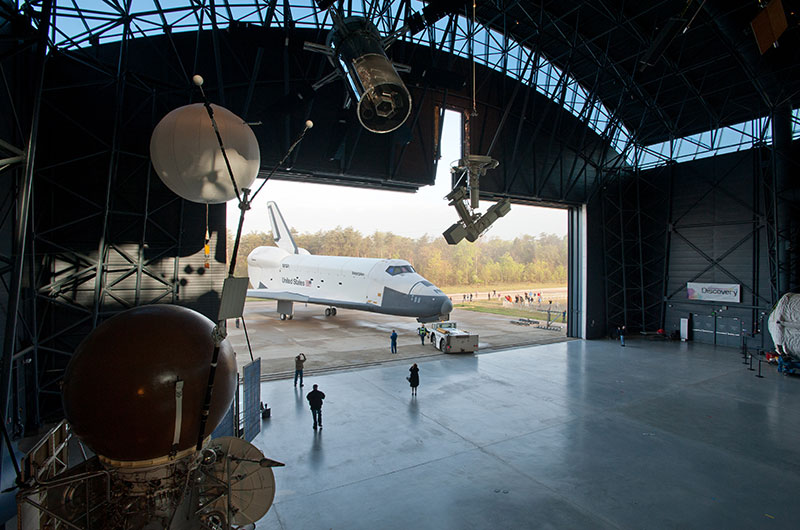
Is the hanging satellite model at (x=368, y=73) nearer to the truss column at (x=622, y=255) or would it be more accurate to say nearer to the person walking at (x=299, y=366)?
the person walking at (x=299, y=366)

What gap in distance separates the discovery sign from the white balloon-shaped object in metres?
23.4

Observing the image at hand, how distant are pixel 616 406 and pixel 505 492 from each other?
6088mm

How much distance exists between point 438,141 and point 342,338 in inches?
437

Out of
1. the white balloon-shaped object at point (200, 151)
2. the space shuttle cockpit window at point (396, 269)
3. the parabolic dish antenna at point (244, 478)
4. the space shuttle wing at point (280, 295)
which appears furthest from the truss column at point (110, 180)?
the space shuttle cockpit window at point (396, 269)

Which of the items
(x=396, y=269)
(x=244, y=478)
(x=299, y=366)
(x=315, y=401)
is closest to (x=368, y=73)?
(x=244, y=478)

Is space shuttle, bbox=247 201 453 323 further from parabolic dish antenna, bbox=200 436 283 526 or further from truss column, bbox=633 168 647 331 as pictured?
parabolic dish antenna, bbox=200 436 283 526

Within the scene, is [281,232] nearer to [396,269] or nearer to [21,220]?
[396,269]

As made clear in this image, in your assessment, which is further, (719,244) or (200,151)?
(719,244)

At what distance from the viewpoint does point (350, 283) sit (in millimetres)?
22828

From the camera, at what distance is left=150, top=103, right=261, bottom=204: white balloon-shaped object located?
18.9ft

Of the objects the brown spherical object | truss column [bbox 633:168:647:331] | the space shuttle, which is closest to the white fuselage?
the space shuttle

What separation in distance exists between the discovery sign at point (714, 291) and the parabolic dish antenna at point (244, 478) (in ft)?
78.3

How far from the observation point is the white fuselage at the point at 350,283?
20469 millimetres

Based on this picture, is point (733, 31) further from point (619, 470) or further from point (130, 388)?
point (130, 388)
